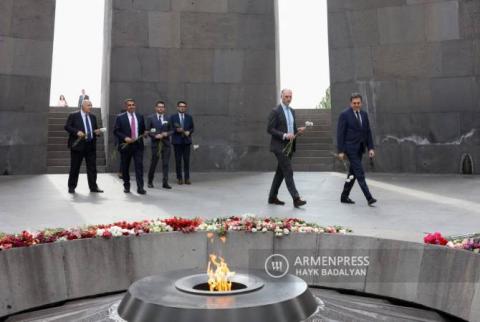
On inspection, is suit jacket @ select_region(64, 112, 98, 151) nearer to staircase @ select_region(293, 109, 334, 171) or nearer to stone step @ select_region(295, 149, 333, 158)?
staircase @ select_region(293, 109, 334, 171)

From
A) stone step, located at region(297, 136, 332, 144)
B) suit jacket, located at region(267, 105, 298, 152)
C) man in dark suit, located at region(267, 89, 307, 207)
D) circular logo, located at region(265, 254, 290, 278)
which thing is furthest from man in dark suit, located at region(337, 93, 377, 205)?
stone step, located at region(297, 136, 332, 144)

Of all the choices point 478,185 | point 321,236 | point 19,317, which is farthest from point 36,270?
point 478,185

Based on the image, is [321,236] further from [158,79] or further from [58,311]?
[158,79]

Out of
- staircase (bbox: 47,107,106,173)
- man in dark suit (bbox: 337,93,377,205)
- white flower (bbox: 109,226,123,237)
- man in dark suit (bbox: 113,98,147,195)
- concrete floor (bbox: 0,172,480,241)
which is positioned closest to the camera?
white flower (bbox: 109,226,123,237)

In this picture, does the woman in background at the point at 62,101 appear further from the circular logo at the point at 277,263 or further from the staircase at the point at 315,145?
the circular logo at the point at 277,263

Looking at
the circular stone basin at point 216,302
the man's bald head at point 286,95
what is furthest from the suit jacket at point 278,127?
the circular stone basin at point 216,302

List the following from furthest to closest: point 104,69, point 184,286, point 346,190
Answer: point 104,69
point 346,190
point 184,286

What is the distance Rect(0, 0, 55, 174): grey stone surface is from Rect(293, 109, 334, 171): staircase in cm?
760

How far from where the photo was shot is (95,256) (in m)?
6.20

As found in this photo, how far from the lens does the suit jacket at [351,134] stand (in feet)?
30.1

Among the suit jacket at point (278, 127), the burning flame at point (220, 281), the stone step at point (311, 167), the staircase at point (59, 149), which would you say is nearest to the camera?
the burning flame at point (220, 281)

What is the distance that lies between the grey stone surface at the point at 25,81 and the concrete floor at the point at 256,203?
136 cm

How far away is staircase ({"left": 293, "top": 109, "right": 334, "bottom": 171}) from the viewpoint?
16422 millimetres

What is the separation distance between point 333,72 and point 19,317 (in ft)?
39.4
